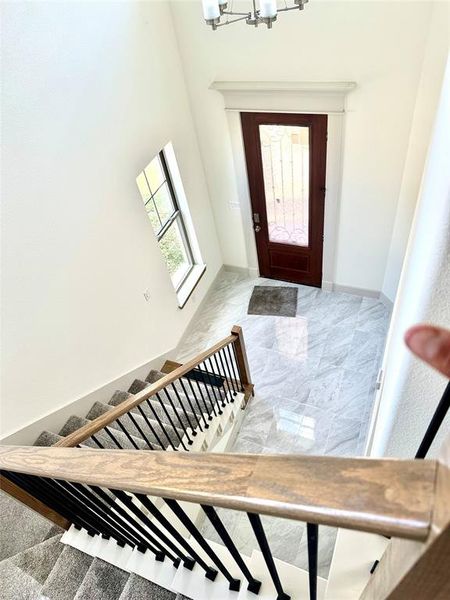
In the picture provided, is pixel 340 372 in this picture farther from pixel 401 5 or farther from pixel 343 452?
pixel 401 5

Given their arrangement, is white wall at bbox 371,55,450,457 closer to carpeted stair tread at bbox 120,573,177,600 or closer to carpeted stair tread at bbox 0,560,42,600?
carpeted stair tread at bbox 120,573,177,600

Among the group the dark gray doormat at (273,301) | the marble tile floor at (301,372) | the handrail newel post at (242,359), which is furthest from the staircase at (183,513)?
the dark gray doormat at (273,301)

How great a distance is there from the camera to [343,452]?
3.56 m

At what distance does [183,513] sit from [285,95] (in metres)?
3.68

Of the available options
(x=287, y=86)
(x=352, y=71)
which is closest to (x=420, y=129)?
(x=352, y=71)

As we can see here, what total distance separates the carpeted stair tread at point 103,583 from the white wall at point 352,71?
376 cm

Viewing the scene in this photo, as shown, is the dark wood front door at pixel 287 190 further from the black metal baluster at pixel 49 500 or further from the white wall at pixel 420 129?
the black metal baluster at pixel 49 500

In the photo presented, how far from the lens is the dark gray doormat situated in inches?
199

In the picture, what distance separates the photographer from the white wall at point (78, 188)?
2.41m

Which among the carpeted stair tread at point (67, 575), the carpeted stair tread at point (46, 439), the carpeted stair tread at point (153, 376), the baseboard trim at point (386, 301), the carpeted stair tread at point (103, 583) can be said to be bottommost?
the baseboard trim at point (386, 301)

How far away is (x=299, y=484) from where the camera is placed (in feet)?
1.93

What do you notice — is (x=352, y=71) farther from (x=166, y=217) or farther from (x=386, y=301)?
(x=386, y=301)

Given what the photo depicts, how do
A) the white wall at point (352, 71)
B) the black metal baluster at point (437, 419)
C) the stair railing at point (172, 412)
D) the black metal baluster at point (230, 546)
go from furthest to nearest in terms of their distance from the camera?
the white wall at point (352, 71) → the stair railing at point (172, 412) → the black metal baluster at point (230, 546) → the black metal baluster at point (437, 419)

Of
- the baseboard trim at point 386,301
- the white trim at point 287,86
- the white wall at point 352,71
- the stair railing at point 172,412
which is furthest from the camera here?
the baseboard trim at point 386,301
